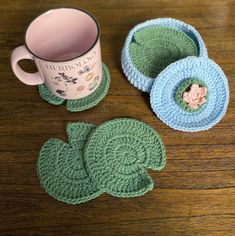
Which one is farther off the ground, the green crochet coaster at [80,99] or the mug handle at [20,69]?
the mug handle at [20,69]

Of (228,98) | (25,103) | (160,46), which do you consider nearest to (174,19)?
(160,46)

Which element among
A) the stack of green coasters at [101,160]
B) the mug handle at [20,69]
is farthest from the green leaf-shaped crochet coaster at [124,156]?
the mug handle at [20,69]

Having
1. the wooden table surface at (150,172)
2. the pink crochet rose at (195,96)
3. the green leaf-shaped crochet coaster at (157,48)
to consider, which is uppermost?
the green leaf-shaped crochet coaster at (157,48)

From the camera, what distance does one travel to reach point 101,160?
0.45m

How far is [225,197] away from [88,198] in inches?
6.7

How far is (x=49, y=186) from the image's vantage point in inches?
17.1

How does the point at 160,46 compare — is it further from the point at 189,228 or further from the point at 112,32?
the point at 189,228

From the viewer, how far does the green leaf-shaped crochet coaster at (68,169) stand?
428 mm

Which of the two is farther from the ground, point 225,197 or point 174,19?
point 174,19

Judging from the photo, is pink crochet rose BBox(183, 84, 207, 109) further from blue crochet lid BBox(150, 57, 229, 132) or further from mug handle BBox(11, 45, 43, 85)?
mug handle BBox(11, 45, 43, 85)

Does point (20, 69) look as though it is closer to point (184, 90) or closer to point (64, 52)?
point (64, 52)

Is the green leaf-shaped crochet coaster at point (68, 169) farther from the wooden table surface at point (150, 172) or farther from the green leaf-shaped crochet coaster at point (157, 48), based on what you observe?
the green leaf-shaped crochet coaster at point (157, 48)

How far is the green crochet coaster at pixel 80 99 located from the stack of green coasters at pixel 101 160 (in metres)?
0.03

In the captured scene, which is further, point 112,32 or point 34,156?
point 112,32
